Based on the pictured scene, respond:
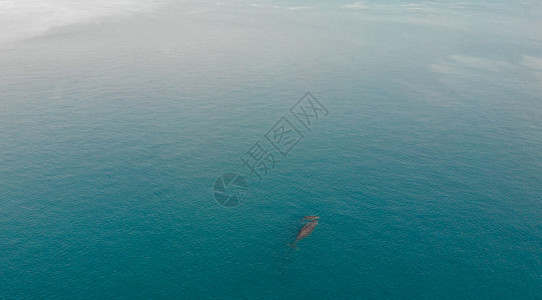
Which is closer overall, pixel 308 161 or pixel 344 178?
pixel 344 178

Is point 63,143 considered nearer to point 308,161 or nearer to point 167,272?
point 167,272

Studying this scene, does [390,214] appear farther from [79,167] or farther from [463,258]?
[79,167]

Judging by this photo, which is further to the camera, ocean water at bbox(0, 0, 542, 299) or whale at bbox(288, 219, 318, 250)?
whale at bbox(288, 219, 318, 250)

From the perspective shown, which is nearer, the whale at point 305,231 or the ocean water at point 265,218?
the ocean water at point 265,218

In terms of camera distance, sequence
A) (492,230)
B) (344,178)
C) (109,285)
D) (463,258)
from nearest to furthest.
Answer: (109,285)
(463,258)
(492,230)
(344,178)

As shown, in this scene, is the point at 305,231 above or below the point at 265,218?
above

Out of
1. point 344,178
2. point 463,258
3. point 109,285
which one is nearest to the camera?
point 109,285

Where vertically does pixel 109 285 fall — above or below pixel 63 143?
below

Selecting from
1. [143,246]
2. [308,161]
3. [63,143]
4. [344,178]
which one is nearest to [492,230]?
[344,178]
